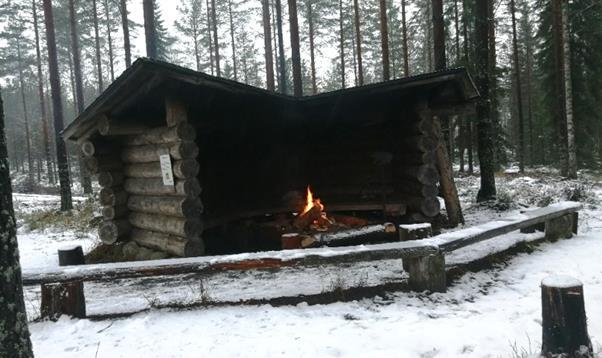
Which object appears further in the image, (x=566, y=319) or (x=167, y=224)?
(x=167, y=224)

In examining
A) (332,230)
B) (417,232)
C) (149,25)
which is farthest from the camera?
(149,25)

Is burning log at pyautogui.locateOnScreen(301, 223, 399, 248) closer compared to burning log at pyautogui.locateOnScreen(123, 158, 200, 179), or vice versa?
burning log at pyautogui.locateOnScreen(123, 158, 200, 179)

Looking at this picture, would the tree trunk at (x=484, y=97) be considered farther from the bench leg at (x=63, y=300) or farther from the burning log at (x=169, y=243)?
the bench leg at (x=63, y=300)

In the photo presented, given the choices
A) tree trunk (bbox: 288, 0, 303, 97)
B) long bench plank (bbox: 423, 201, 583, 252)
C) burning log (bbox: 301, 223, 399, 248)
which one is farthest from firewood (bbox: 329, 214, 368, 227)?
tree trunk (bbox: 288, 0, 303, 97)

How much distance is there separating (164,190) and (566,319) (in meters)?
6.85

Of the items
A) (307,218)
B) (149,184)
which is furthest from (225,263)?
(307,218)

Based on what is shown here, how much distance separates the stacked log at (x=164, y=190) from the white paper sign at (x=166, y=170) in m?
0.04

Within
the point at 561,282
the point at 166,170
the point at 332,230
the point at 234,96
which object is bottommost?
the point at 332,230

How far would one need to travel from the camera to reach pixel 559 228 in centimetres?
789

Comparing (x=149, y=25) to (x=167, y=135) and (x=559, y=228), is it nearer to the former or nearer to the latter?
(x=167, y=135)

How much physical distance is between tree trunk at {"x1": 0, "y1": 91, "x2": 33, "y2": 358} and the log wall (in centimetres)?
489

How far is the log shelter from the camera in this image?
24.4 ft

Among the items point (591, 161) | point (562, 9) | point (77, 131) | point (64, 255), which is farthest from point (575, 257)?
point (591, 161)

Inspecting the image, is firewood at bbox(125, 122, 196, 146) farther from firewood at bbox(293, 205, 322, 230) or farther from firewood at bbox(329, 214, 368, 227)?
firewood at bbox(329, 214, 368, 227)
